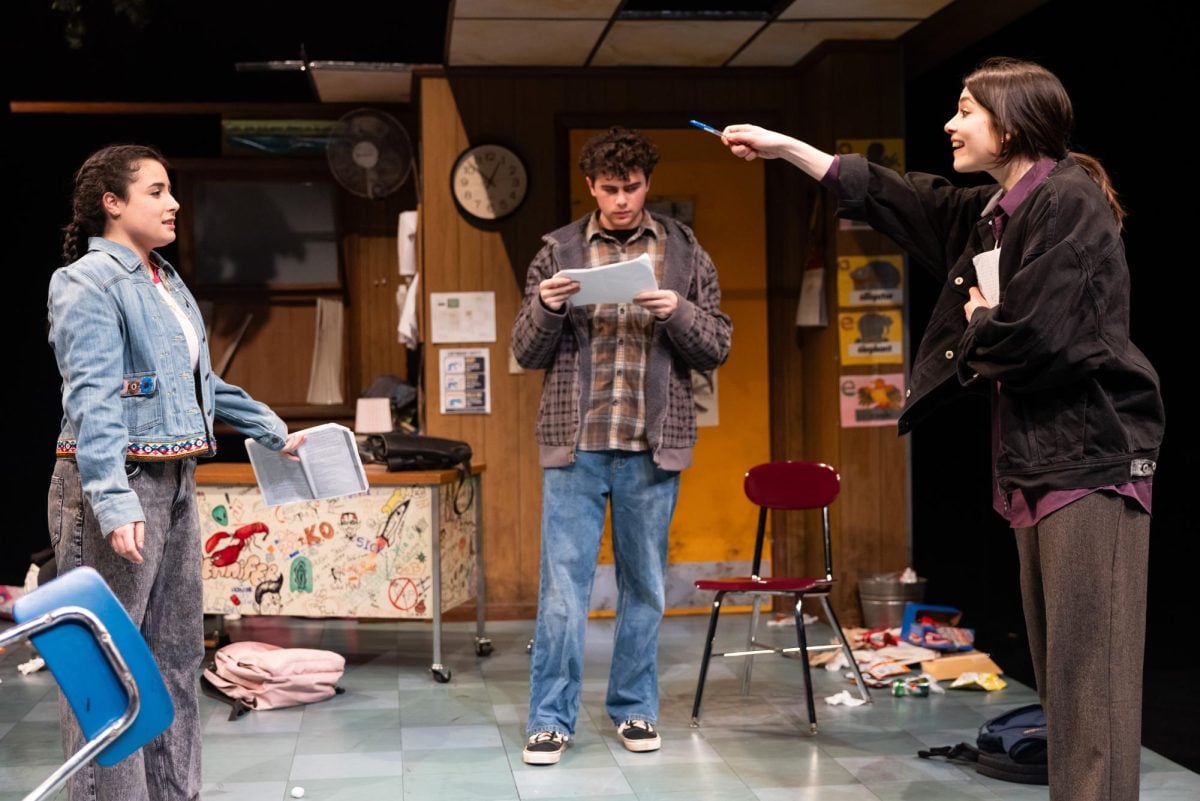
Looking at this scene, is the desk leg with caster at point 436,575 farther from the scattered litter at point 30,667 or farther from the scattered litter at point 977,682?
the scattered litter at point 977,682

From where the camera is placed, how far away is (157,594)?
3.08m

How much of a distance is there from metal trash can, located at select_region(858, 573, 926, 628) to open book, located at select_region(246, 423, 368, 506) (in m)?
2.84

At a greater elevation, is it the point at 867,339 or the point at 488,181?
the point at 488,181

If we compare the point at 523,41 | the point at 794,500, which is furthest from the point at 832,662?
the point at 523,41

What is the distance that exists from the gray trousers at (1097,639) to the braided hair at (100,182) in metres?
2.05

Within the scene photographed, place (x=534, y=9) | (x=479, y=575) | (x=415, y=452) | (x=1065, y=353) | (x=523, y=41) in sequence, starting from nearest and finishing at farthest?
(x=1065, y=353) → (x=415, y=452) → (x=534, y=9) → (x=479, y=575) → (x=523, y=41)

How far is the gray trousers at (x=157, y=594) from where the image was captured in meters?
2.93

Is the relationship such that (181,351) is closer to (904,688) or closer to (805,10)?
(904,688)

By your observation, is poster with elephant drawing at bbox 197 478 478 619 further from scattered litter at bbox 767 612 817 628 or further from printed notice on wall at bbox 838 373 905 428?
printed notice on wall at bbox 838 373 905 428

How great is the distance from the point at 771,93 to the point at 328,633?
10.8 feet

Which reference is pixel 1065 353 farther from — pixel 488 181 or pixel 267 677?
pixel 488 181

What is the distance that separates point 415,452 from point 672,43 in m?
2.26

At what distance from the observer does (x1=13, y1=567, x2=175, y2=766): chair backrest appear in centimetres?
180

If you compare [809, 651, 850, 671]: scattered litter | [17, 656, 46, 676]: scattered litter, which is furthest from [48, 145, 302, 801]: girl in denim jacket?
[809, 651, 850, 671]: scattered litter
